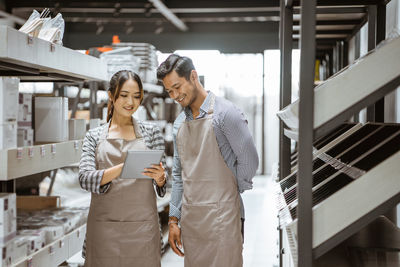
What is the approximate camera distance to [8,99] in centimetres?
234

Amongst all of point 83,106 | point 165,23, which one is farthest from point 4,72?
point 165,23

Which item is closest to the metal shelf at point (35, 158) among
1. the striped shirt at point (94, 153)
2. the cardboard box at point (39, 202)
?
the striped shirt at point (94, 153)

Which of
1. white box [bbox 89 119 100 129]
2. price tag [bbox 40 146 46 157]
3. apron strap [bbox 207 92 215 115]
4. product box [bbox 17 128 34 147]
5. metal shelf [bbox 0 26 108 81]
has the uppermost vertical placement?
metal shelf [bbox 0 26 108 81]

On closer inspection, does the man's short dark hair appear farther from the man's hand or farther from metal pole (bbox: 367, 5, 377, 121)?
metal pole (bbox: 367, 5, 377, 121)

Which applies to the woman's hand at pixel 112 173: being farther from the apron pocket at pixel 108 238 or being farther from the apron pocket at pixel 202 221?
the apron pocket at pixel 202 221

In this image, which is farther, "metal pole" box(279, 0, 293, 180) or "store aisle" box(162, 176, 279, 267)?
"store aisle" box(162, 176, 279, 267)

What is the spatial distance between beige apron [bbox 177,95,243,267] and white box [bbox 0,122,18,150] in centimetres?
87

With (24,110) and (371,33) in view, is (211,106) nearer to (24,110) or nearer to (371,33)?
(24,110)

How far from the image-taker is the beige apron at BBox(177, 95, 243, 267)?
2.41m

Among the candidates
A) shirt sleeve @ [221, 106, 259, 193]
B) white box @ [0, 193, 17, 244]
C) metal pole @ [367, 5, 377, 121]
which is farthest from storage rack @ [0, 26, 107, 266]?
metal pole @ [367, 5, 377, 121]

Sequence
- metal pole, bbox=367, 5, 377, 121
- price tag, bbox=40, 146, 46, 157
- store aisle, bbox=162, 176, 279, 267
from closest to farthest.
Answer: price tag, bbox=40, 146, 46, 157
metal pole, bbox=367, 5, 377, 121
store aisle, bbox=162, 176, 279, 267

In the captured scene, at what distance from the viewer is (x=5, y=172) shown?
229 centimetres

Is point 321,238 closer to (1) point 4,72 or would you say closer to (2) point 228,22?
(1) point 4,72

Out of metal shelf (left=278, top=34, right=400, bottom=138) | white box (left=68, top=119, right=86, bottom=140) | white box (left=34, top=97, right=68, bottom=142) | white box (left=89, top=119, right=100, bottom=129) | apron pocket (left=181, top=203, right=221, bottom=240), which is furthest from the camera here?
white box (left=89, top=119, right=100, bottom=129)
